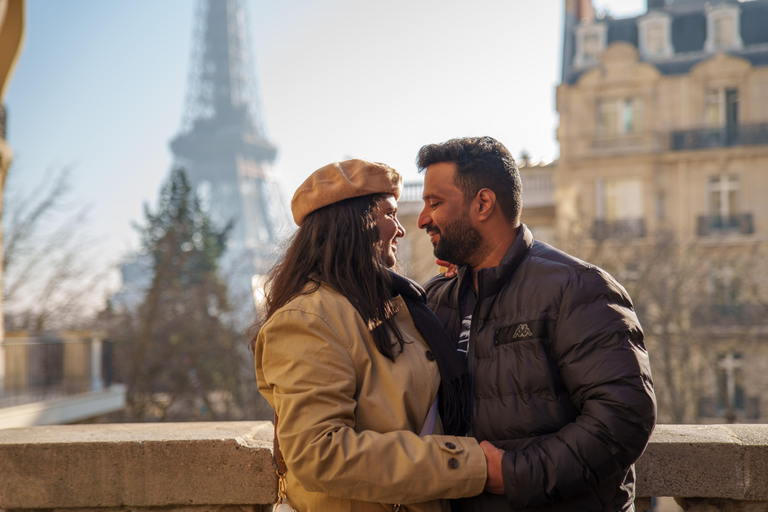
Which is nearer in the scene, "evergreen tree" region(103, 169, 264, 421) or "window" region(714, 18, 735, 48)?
"evergreen tree" region(103, 169, 264, 421)

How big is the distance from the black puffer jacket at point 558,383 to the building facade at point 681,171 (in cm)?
1807

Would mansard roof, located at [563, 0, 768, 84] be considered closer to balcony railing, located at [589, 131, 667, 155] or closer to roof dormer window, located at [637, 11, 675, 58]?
roof dormer window, located at [637, 11, 675, 58]

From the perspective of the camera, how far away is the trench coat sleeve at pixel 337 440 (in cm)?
184

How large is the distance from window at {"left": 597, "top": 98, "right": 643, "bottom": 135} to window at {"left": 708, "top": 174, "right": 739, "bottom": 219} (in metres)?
3.37

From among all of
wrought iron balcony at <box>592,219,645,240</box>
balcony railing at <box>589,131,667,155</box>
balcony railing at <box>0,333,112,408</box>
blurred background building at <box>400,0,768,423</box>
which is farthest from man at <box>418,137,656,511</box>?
balcony railing at <box>589,131,667,155</box>

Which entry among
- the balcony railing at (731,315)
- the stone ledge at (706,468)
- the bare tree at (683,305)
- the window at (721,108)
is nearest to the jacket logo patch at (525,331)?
the stone ledge at (706,468)

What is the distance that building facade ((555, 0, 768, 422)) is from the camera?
760 inches

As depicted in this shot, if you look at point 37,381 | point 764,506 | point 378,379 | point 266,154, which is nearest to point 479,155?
point 378,379

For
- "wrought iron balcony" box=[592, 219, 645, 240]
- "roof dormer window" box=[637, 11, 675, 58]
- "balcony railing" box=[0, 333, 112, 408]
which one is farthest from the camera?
"roof dormer window" box=[637, 11, 675, 58]

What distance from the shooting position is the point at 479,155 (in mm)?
2326

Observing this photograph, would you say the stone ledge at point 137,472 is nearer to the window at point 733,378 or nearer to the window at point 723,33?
the window at point 733,378

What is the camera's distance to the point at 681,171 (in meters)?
23.7

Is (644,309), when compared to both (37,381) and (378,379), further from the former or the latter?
(378,379)

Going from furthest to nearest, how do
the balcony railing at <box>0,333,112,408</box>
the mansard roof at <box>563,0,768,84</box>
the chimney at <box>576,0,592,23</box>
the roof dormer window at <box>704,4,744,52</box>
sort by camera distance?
the chimney at <box>576,0,592,23</box>
the roof dormer window at <box>704,4,744,52</box>
the mansard roof at <box>563,0,768,84</box>
the balcony railing at <box>0,333,112,408</box>
